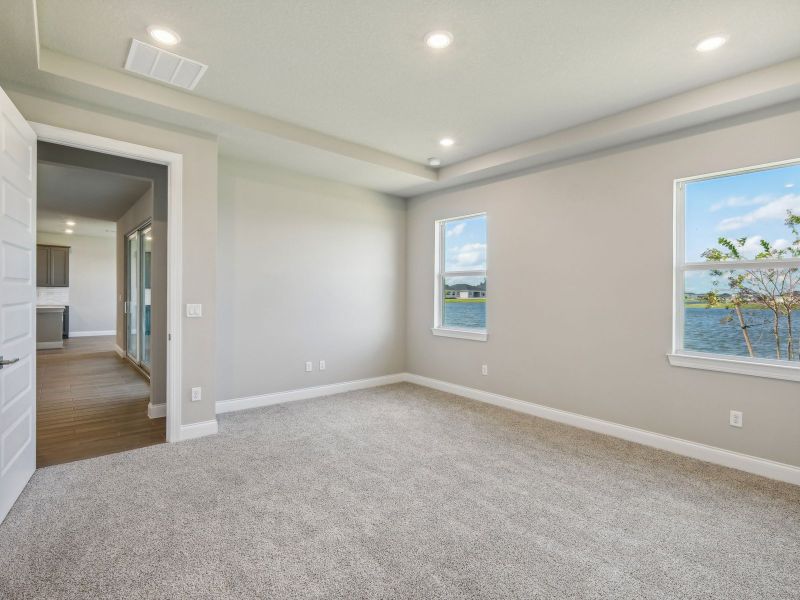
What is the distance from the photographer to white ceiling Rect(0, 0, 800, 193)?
223 centimetres

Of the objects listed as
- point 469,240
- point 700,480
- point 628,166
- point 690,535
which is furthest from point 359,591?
point 469,240

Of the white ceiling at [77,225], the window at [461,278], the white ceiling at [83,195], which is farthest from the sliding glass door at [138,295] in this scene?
the window at [461,278]

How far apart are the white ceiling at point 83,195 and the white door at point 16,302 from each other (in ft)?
5.01

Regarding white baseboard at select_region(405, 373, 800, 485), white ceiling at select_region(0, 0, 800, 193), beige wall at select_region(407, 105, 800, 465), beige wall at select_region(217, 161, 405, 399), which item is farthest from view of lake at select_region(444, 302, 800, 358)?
beige wall at select_region(217, 161, 405, 399)

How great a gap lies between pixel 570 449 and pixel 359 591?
2.28 meters

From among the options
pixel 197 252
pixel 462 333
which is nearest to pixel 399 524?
pixel 197 252

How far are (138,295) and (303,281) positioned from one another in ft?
11.0

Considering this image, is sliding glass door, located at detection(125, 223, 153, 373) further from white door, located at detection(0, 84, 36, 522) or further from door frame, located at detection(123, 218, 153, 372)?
white door, located at detection(0, 84, 36, 522)

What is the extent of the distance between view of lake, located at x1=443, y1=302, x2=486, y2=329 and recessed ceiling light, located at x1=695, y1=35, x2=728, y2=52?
10.0 feet

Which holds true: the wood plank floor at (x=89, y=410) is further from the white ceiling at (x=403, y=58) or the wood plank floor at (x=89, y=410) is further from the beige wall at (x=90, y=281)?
the beige wall at (x=90, y=281)

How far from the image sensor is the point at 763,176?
3100mm

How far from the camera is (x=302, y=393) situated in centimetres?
486

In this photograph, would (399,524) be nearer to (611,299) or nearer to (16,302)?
(16,302)

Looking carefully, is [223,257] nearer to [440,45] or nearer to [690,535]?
[440,45]
